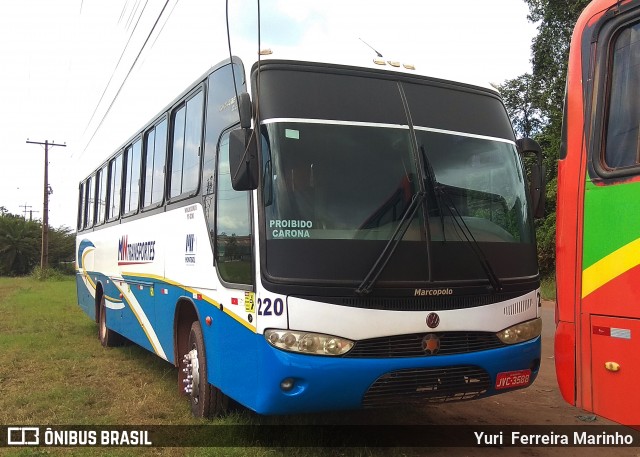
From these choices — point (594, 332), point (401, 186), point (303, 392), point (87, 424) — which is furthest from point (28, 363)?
point (594, 332)

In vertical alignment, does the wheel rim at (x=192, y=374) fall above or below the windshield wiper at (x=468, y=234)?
below

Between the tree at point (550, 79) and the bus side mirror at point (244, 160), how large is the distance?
16399mm

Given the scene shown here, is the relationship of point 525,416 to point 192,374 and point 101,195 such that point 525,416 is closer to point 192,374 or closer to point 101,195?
point 192,374

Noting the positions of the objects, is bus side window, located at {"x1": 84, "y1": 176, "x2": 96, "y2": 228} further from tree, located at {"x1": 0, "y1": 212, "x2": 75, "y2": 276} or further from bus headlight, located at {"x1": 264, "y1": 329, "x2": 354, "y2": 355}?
tree, located at {"x1": 0, "y1": 212, "x2": 75, "y2": 276}

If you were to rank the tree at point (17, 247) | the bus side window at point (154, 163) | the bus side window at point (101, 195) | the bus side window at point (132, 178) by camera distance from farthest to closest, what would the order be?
the tree at point (17, 247)
the bus side window at point (101, 195)
the bus side window at point (132, 178)
the bus side window at point (154, 163)

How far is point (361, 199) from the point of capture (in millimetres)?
4465

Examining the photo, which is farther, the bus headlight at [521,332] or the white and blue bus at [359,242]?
the bus headlight at [521,332]

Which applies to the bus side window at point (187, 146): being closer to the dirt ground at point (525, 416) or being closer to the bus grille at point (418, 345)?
the bus grille at point (418, 345)

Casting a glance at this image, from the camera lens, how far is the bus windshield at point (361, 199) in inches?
169

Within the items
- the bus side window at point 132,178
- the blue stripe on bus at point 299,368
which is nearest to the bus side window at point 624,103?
the blue stripe on bus at point 299,368

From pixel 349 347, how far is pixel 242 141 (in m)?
1.63

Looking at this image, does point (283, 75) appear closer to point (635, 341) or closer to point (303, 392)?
point (303, 392)

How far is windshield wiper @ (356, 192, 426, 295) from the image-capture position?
4242 millimetres

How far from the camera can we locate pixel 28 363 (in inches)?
352
